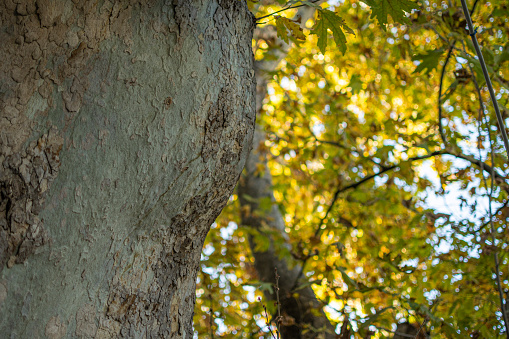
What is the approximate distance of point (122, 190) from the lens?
0.99 metres

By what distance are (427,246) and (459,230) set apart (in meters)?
0.32

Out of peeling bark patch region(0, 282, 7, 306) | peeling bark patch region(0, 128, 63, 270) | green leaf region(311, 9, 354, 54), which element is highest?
green leaf region(311, 9, 354, 54)

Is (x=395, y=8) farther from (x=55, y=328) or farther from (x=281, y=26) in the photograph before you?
(x=55, y=328)

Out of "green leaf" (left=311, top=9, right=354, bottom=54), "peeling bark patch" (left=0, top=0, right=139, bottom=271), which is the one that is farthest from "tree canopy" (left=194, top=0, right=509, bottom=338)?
"peeling bark patch" (left=0, top=0, right=139, bottom=271)

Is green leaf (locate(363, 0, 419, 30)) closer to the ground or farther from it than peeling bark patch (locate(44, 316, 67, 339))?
farther from it

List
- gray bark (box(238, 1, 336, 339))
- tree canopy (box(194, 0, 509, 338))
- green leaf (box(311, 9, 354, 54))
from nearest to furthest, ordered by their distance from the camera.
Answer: green leaf (box(311, 9, 354, 54)) < tree canopy (box(194, 0, 509, 338)) < gray bark (box(238, 1, 336, 339))

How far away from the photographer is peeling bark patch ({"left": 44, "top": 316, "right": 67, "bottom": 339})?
A: 2.82ft

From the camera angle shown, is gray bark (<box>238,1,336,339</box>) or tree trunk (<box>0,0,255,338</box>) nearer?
tree trunk (<box>0,0,255,338</box>)

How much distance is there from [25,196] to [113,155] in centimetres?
23

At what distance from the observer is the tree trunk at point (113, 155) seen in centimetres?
89

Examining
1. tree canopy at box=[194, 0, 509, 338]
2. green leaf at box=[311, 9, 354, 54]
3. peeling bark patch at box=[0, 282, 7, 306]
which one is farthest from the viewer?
tree canopy at box=[194, 0, 509, 338]

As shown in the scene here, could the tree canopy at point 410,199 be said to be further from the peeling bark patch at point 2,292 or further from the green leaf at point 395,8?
the peeling bark patch at point 2,292

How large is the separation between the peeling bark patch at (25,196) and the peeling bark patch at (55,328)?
0.52 ft

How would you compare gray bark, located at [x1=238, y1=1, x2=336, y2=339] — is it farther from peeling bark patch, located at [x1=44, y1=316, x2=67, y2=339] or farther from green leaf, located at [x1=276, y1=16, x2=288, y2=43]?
peeling bark patch, located at [x1=44, y1=316, x2=67, y2=339]
